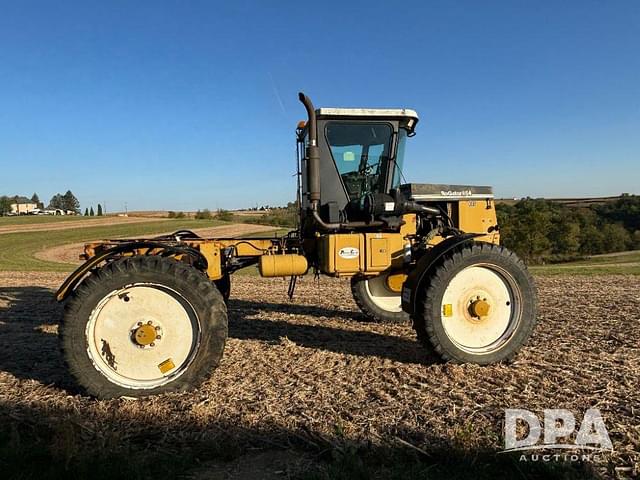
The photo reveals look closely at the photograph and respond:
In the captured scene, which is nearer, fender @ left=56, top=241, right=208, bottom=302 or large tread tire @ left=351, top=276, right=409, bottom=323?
fender @ left=56, top=241, right=208, bottom=302

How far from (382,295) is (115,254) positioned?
3943 mm

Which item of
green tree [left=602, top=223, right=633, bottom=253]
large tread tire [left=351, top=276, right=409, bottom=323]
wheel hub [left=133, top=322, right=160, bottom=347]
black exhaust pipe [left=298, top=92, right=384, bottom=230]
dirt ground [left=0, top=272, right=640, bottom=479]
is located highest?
black exhaust pipe [left=298, top=92, right=384, bottom=230]

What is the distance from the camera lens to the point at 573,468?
3082 millimetres

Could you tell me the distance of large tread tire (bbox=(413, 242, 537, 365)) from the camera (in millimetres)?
5047

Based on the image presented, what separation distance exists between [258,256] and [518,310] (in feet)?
10.0

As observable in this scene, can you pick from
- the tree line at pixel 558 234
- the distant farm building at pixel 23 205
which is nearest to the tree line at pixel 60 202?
the distant farm building at pixel 23 205

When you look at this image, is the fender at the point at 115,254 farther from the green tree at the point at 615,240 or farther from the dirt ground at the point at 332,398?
the green tree at the point at 615,240

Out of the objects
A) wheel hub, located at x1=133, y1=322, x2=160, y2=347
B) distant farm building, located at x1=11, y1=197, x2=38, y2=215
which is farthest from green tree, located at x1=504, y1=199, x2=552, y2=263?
distant farm building, located at x1=11, y1=197, x2=38, y2=215

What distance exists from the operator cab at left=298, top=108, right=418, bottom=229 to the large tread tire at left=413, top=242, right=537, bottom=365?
1041mm

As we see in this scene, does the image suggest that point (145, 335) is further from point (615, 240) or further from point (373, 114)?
point (615, 240)

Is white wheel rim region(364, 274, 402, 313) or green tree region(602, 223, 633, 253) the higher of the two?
white wheel rim region(364, 274, 402, 313)

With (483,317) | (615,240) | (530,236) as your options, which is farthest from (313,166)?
(615,240)

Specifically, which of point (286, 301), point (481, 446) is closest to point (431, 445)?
point (481, 446)

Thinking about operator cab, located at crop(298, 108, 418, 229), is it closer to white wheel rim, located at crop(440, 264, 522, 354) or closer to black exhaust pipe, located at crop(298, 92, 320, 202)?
black exhaust pipe, located at crop(298, 92, 320, 202)
